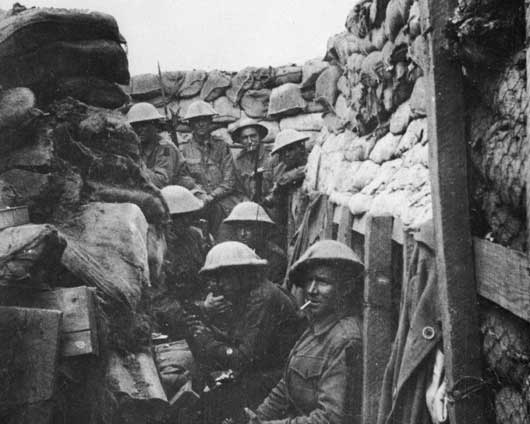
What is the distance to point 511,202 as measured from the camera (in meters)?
2.00

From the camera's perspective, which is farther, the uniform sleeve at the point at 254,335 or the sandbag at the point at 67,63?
the uniform sleeve at the point at 254,335

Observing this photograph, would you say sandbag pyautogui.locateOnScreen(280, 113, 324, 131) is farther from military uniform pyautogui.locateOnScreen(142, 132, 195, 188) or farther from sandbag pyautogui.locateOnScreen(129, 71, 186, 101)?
sandbag pyautogui.locateOnScreen(129, 71, 186, 101)

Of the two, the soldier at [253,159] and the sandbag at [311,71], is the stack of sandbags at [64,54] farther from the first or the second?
the sandbag at [311,71]

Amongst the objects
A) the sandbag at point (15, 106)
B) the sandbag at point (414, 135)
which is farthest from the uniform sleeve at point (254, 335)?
the sandbag at point (15, 106)

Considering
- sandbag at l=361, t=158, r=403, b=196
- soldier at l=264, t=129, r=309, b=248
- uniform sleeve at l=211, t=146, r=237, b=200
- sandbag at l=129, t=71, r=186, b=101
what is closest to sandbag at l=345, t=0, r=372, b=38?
sandbag at l=361, t=158, r=403, b=196

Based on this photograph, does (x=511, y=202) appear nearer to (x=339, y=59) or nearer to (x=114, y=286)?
(x=114, y=286)

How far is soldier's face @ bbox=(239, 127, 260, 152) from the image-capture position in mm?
9469

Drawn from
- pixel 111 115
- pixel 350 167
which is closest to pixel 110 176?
pixel 111 115

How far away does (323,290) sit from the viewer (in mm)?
3727

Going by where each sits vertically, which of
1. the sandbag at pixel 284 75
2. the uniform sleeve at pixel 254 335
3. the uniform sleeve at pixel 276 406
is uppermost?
the sandbag at pixel 284 75

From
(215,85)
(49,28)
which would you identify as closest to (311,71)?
(215,85)

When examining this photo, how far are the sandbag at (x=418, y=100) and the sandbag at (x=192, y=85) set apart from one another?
757cm

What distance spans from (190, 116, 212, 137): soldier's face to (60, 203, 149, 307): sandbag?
507cm

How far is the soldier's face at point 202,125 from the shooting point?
32.3ft
